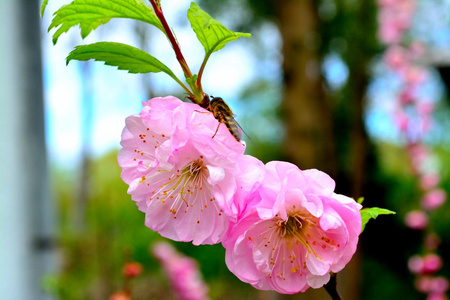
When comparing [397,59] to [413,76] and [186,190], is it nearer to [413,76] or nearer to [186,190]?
[413,76]

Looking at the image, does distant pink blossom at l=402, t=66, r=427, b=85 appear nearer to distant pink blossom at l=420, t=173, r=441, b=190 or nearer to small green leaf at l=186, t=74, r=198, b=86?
distant pink blossom at l=420, t=173, r=441, b=190

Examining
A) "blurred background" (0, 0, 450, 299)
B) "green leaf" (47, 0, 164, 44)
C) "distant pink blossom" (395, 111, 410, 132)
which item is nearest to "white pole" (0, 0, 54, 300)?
"blurred background" (0, 0, 450, 299)

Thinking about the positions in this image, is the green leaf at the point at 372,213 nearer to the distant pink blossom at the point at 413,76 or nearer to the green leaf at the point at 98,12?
the green leaf at the point at 98,12

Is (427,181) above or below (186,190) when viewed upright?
below

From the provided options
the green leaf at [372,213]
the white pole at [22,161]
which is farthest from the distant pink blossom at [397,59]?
the green leaf at [372,213]

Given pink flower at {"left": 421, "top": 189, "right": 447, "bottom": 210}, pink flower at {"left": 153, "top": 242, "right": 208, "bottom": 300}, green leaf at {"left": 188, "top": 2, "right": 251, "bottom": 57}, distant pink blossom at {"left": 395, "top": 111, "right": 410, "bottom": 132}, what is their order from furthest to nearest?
distant pink blossom at {"left": 395, "top": 111, "right": 410, "bottom": 132} < pink flower at {"left": 421, "top": 189, "right": 447, "bottom": 210} < pink flower at {"left": 153, "top": 242, "right": 208, "bottom": 300} < green leaf at {"left": 188, "top": 2, "right": 251, "bottom": 57}

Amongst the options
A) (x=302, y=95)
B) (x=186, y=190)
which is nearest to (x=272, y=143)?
(x=302, y=95)

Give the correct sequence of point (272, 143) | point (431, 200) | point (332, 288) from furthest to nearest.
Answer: point (272, 143)
point (431, 200)
point (332, 288)
